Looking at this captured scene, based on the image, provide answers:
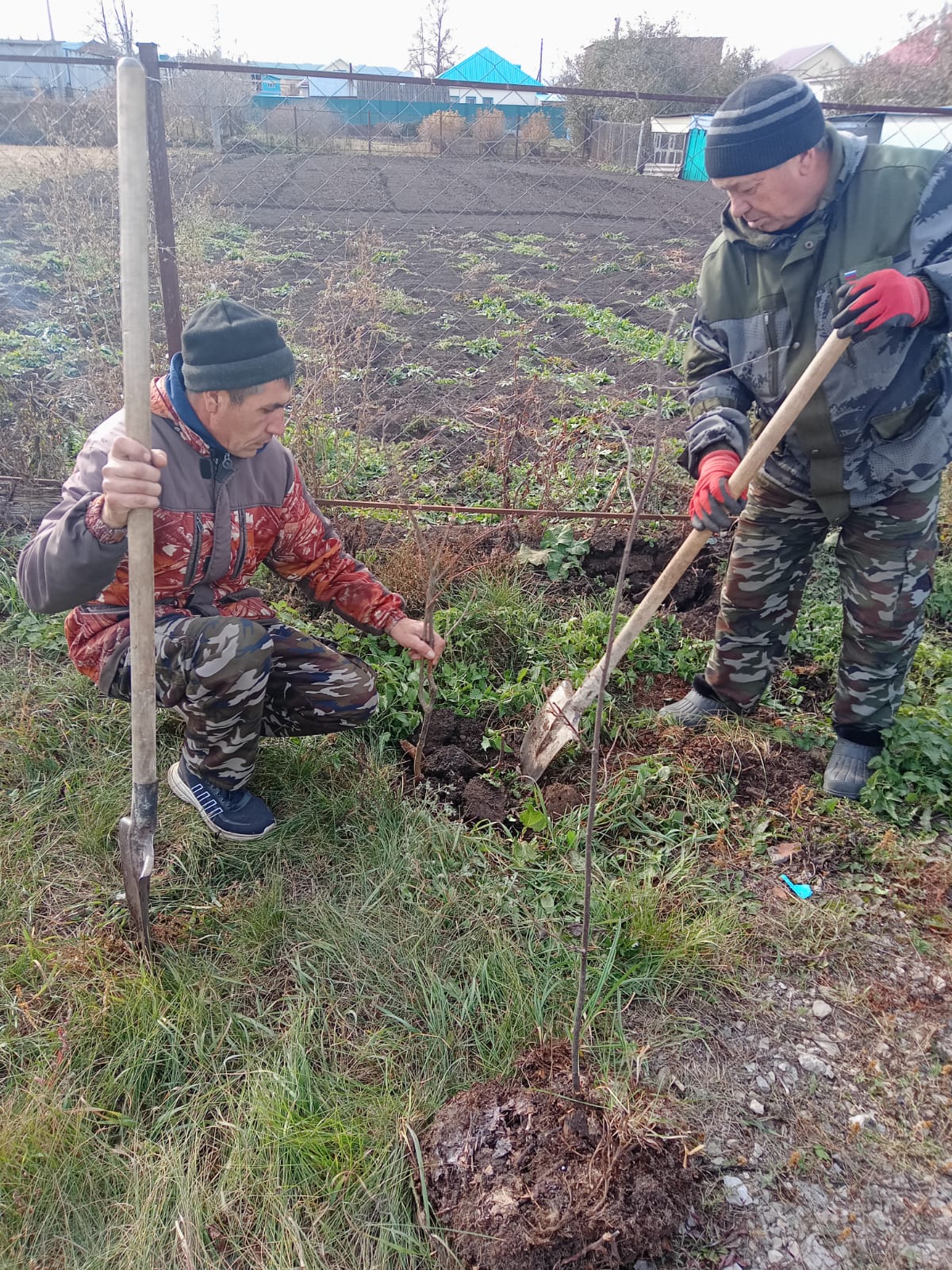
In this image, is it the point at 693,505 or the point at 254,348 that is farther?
the point at 693,505

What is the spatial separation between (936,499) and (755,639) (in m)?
0.71

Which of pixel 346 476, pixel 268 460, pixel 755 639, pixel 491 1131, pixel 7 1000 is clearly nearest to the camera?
pixel 491 1131

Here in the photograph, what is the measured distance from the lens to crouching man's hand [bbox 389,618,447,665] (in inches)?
96.1

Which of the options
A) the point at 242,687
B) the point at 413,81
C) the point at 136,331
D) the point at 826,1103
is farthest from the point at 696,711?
the point at 413,81

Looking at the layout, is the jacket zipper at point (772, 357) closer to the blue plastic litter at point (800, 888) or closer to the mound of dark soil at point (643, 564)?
the mound of dark soil at point (643, 564)

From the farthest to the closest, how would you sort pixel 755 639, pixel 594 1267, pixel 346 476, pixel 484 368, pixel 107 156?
pixel 484 368 < pixel 107 156 < pixel 346 476 < pixel 755 639 < pixel 594 1267

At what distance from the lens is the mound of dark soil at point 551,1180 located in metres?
1.49

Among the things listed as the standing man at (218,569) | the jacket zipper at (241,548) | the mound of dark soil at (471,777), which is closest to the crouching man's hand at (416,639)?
the standing man at (218,569)

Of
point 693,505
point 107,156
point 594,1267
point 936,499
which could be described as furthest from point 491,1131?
point 107,156

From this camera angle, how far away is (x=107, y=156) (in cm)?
590

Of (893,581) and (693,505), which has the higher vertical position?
(693,505)

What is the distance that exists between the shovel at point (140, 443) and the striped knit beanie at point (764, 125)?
135cm

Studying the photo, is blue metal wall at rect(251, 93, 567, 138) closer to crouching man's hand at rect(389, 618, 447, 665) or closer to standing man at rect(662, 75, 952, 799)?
standing man at rect(662, 75, 952, 799)

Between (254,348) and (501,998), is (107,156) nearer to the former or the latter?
(254,348)
